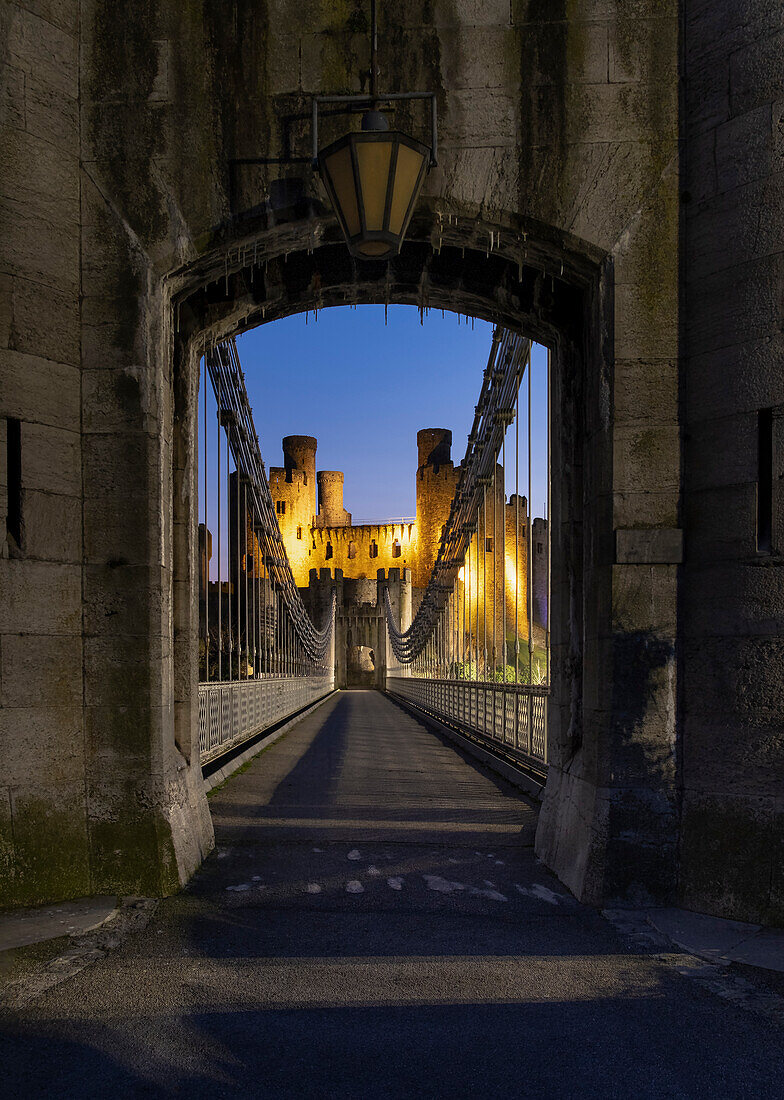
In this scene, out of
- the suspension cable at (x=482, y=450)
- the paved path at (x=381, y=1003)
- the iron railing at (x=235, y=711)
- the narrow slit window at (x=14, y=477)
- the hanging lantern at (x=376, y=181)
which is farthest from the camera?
the suspension cable at (x=482, y=450)

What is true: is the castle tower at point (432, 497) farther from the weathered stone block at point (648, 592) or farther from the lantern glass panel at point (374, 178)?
the lantern glass panel at point (374, 178)

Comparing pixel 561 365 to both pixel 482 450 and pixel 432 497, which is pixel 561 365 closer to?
pixel 482 450

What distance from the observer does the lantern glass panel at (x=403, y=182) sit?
13.0 ft

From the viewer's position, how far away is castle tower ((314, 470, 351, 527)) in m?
69.6

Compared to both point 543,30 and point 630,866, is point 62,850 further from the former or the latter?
point 543,30

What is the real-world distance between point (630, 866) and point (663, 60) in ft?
13.9

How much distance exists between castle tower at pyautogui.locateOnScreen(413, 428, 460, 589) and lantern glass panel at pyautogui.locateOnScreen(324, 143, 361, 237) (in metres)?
51.8

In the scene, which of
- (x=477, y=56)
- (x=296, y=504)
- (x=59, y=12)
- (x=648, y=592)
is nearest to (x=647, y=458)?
(x=648, y=592)

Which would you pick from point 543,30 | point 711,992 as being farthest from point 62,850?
point 543,30

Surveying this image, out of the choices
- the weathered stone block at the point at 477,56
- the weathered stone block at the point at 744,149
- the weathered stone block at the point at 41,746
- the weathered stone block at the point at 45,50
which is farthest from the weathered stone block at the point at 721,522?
the weathered stone block at the point at 45,50

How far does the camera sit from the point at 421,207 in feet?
15.6

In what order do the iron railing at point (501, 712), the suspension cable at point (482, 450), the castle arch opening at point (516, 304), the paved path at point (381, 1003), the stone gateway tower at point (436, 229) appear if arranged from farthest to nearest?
Answer: the suspension cable at point (482, 450) → the iron railing at point (501, 712) → the castle arch opening at point (516, 304) → the stone gateway tower at point (436, 229) → the paved path at point (381, 1003)

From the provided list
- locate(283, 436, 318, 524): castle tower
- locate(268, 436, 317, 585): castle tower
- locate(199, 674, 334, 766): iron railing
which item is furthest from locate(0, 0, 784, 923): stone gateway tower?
locate(283, 436, 318, 524): castle tower

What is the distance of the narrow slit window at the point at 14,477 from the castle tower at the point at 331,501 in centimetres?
6392
